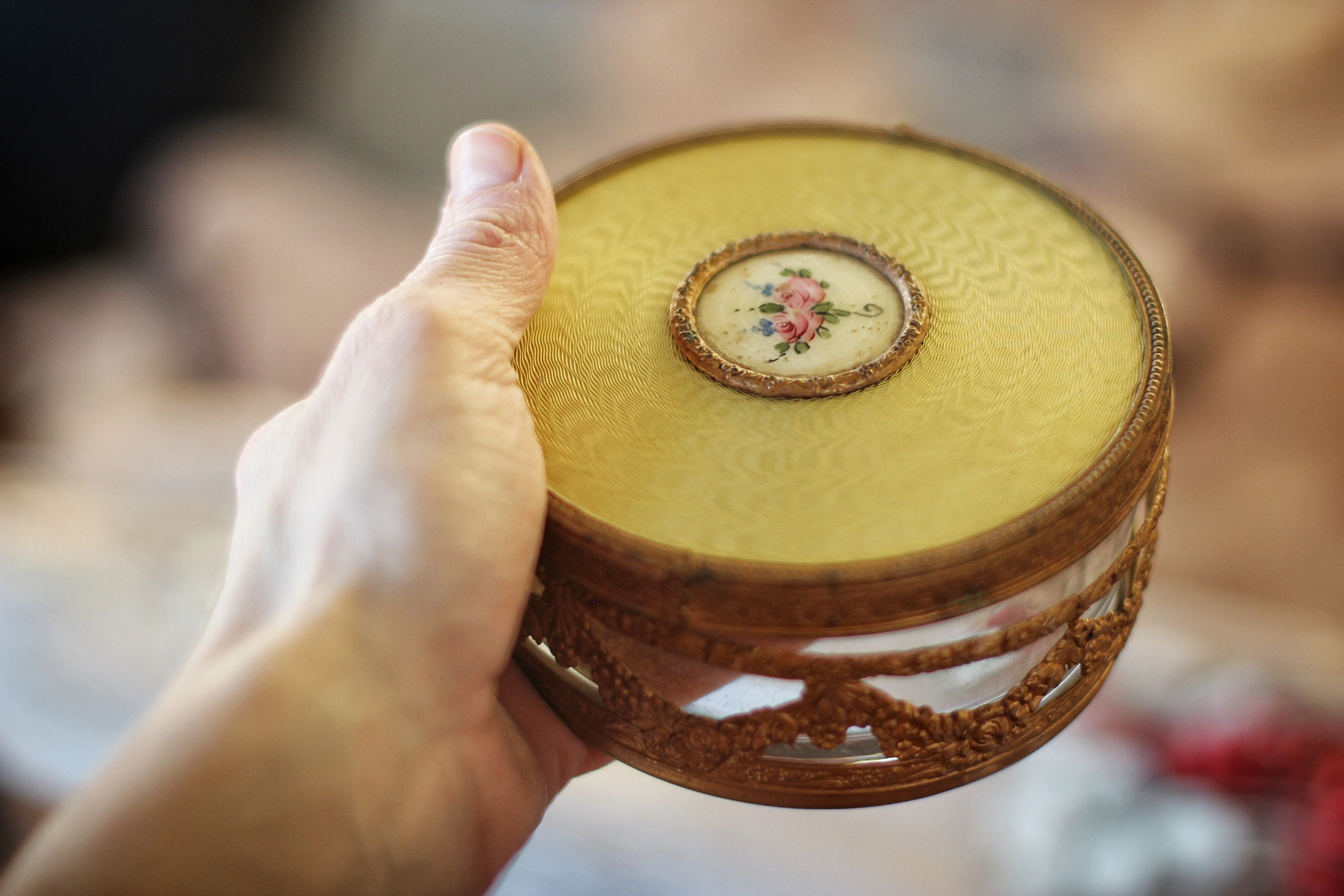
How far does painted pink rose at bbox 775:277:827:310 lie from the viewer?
2.86 ft

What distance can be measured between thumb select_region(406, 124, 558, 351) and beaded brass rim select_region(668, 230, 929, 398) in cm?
12

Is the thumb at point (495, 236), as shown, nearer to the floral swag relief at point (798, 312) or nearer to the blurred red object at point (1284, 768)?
the floral swag relief at point (798, 312)

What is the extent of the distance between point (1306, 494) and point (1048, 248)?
1608mm

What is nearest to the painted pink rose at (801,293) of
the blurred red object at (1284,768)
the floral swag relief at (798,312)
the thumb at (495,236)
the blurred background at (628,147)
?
the floral swag relief at (798,312)

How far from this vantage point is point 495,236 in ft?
2.91

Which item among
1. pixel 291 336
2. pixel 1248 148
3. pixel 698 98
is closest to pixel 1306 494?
pixel 1248 148

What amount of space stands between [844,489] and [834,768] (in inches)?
7.8

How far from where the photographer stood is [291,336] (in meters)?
2.47

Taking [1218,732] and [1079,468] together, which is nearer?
[1079,468]

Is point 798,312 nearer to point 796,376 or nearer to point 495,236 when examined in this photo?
point 796,376

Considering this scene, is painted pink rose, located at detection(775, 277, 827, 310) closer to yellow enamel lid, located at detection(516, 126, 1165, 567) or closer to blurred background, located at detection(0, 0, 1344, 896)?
yellow enamel lid, located at detection(516, 126, 1165, 567)

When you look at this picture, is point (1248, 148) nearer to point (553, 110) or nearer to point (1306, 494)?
point (1306, 494)

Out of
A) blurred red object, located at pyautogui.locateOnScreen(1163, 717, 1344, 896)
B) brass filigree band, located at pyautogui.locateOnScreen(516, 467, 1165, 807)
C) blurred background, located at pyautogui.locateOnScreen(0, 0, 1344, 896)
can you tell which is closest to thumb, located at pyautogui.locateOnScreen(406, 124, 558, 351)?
brass filigree band, located at pyautogui.locateOnScreen(516, 467, 1165, 807)

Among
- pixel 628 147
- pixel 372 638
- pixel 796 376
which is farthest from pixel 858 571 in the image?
pixel 628 147
